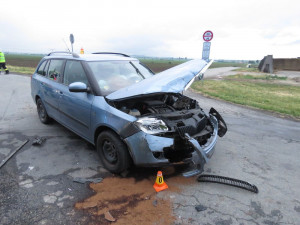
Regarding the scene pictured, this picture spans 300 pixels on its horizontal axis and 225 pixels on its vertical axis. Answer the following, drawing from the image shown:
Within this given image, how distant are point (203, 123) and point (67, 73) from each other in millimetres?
2642

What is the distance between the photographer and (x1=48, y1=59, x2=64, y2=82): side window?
4.32m

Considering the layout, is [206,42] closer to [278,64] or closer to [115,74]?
[115,74]

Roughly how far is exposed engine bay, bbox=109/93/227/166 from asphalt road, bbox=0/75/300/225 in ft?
1.75

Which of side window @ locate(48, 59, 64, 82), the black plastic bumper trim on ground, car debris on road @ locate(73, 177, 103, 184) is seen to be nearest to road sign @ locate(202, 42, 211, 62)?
side window @ locate(48, 59, 64, 82)

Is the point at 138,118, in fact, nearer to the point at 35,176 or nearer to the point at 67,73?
the point at 35,176

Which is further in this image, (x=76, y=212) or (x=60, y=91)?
(x=60, y=91)

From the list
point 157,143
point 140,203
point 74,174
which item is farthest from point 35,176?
point 157,143

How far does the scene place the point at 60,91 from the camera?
4094 mm

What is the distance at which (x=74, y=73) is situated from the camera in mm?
3906

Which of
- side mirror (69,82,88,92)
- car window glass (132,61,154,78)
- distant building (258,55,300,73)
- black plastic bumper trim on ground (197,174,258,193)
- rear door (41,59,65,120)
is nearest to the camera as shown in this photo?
black plastic bumper trim on ground (197,174,258,193)

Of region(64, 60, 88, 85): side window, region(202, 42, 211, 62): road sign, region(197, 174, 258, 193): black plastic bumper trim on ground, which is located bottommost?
region(197, 174, 258, 193): black plastic bumper trim on ground

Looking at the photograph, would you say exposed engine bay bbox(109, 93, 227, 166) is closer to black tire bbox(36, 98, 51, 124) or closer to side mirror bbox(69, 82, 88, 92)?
side mirror bbox(69, 82, 88, 92)

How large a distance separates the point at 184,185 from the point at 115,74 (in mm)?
2193

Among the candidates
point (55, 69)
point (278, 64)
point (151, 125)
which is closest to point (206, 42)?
point (55, 69)
